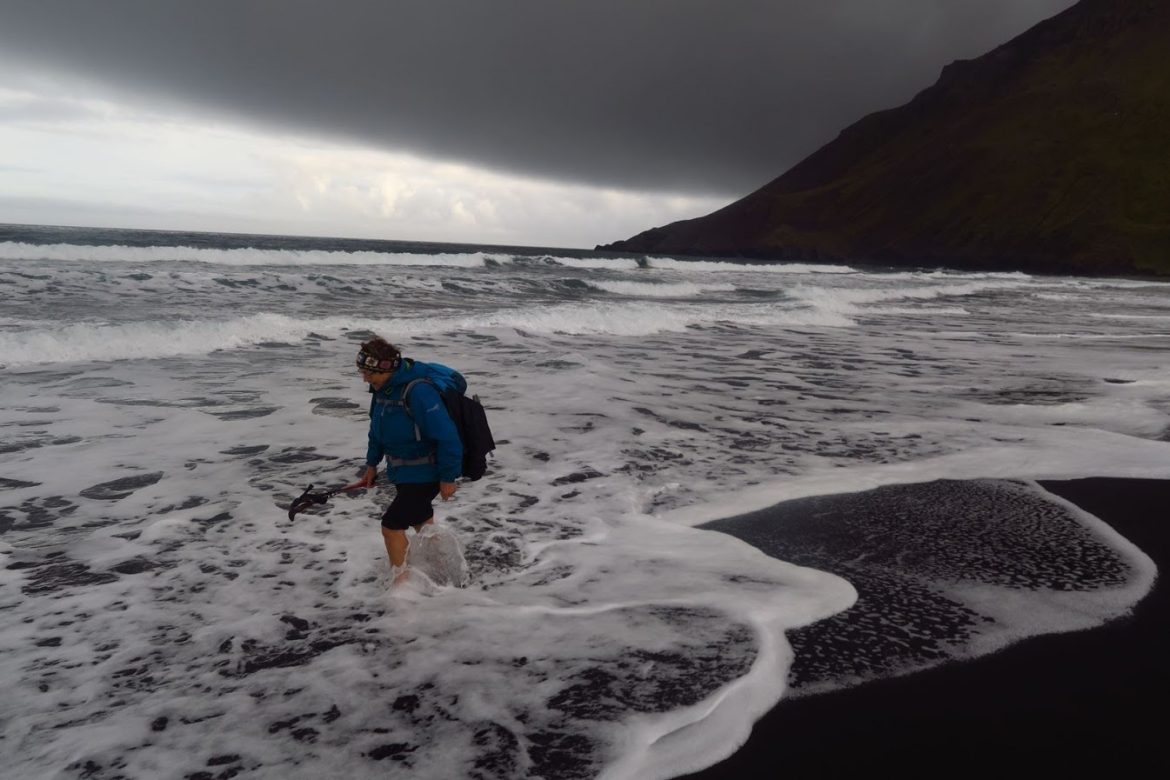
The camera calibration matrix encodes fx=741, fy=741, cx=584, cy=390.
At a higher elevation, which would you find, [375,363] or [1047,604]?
[375,363]

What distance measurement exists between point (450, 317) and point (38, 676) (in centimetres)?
1743

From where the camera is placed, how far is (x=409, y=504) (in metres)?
4.77

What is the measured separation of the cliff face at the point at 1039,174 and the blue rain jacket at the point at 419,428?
119032 mm

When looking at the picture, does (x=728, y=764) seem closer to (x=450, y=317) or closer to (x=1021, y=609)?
(x=1021, y=609)

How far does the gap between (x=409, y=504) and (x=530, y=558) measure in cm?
118

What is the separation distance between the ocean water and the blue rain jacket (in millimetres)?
889

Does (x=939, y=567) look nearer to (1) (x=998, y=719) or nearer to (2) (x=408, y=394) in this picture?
(1) (x=998, y=719)

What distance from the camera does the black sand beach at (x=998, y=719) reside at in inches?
124

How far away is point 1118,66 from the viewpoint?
511 feet

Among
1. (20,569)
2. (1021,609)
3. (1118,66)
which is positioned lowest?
(20,569)

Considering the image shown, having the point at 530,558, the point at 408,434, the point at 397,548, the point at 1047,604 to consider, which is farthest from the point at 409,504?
the point at 1047,604

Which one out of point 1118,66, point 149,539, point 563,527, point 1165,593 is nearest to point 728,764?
point 563,527


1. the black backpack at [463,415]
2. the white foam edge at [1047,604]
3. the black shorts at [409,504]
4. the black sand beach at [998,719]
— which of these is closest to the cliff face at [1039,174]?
the white foam edge at [1047,604]

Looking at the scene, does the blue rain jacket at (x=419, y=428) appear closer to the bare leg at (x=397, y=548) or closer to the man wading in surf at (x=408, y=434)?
the man wading in surf at (x=408, y=434)
